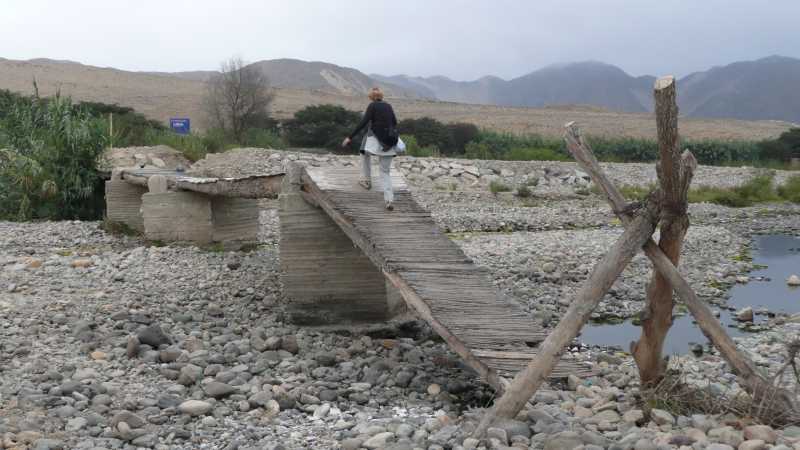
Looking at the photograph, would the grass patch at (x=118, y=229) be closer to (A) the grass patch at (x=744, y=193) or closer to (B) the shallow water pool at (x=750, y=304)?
(B) the shallow water pool at (x=750, y=304)

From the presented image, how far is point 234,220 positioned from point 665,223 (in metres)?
7.09

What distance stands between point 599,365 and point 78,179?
9342mm

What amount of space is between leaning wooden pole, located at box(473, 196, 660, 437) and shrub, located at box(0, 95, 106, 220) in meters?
9.82

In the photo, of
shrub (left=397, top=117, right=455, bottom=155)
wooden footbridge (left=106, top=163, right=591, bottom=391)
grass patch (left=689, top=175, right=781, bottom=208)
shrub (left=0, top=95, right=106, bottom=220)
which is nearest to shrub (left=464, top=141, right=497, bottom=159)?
shrub (left=397, top=117, right=455, bottom=155)

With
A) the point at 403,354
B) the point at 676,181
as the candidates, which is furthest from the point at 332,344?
the point at 676,181

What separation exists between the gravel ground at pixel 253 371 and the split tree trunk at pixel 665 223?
0.33 meters

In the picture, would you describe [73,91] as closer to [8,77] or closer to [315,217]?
[8,77]

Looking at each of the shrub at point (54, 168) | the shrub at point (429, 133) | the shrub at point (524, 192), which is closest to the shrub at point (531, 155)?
the shrub at point (429, 133)

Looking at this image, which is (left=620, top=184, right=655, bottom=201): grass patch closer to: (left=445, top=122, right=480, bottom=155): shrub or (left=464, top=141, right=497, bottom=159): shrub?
(left=464, top=141, right=497, bottom=159): shrub

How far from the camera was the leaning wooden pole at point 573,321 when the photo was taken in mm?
4852

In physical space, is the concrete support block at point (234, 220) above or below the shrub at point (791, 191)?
above

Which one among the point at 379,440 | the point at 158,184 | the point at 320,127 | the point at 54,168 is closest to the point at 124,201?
the point at 54,168

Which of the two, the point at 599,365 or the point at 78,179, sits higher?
the point at 78,179

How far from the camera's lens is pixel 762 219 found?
57.5 feet
